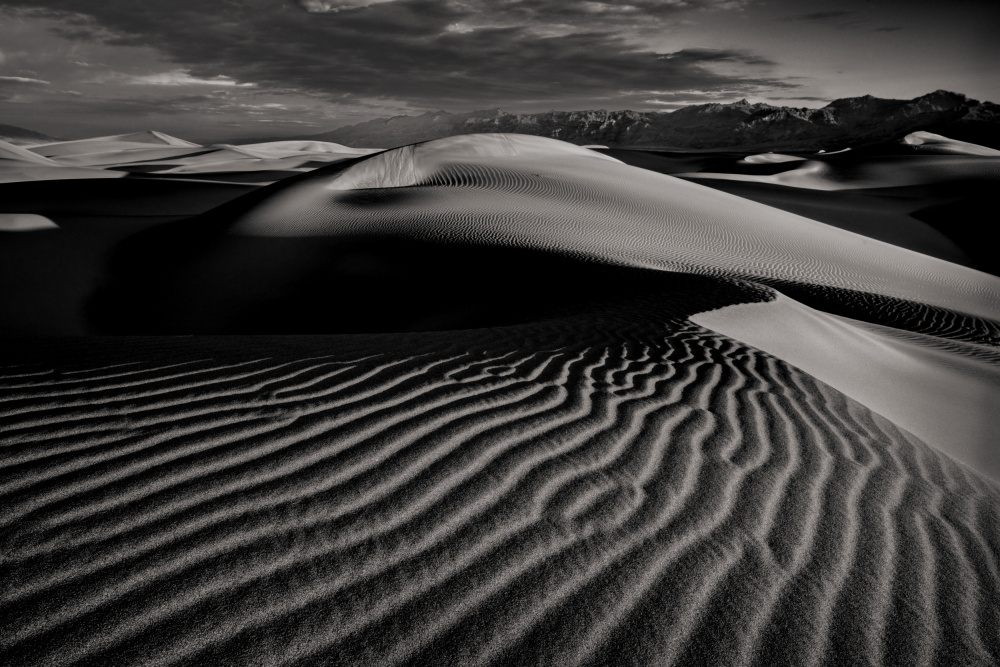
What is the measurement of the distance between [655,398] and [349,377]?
5.93 ft

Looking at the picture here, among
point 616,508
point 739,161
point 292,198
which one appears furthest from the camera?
point 739,161

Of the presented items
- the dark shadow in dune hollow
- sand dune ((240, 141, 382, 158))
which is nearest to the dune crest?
the dark shadow in dune hollow

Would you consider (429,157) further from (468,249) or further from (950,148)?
(950,148)

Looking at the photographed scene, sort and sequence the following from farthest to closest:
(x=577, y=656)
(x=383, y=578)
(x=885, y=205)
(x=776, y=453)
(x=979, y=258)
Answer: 1. (x=885, y=205)
2. (x=979, y=258)
3. (x=776, y=453)
4. (x=383, y=578)
5. (x=577, y=656)

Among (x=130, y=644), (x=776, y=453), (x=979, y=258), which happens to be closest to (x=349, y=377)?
(x=130, y=644)

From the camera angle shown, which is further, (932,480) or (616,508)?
(932,480)

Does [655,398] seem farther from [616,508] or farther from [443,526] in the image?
[443,526]

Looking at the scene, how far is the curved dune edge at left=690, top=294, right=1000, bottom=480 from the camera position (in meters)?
4.85

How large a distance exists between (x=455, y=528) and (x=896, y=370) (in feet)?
18.7

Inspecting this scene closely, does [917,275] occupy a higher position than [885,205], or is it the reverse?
[885,205]

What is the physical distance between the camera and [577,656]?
1.75m

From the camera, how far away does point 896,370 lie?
6.16m

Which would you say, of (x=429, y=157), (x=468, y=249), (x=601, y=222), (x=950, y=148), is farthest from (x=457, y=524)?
(x=950, y=148)

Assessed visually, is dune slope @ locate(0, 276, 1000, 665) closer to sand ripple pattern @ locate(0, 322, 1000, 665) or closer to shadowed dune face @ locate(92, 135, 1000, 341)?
sand ripple pattern @ locate(0, 322, 1000, 665)
